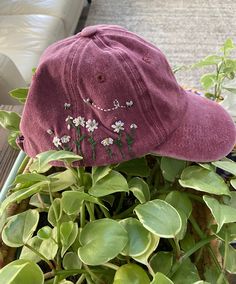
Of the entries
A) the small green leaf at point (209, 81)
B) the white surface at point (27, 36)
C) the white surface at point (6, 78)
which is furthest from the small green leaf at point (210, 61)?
the white surface at point (27, 36)

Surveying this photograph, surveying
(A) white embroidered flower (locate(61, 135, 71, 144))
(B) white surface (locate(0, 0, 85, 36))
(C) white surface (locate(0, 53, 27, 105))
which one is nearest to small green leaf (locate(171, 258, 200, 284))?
(A) white embroidered flower (locate(61, 135, 71, 144))

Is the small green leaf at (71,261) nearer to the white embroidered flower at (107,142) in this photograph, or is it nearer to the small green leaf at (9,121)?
the white embroidered flower at (107,142)

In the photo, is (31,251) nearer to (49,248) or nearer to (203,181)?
(49,248)

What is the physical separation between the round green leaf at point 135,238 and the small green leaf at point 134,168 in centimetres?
10

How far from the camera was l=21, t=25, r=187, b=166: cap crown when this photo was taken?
0.54m

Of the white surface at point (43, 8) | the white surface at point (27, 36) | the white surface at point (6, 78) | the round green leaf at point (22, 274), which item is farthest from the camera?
the white surface at point (43, 8)

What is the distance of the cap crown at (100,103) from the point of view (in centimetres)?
54

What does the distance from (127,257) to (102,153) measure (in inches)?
5.6

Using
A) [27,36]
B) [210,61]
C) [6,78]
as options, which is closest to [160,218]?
[210,61]

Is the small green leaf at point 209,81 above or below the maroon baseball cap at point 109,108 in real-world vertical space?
below

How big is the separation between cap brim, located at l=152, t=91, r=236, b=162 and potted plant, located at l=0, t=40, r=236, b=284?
0.02m

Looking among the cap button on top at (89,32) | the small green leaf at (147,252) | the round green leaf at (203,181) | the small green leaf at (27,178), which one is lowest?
the small green leaf at (147,252)

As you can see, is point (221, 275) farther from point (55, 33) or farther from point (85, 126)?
point (55, 33)

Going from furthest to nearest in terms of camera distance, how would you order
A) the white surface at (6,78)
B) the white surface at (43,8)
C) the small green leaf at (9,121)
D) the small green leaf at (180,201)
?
the white surface at (43,8) → the white surface at (6,78) → the small green leaf at (9,121) → the small green leaf at (180,201)
